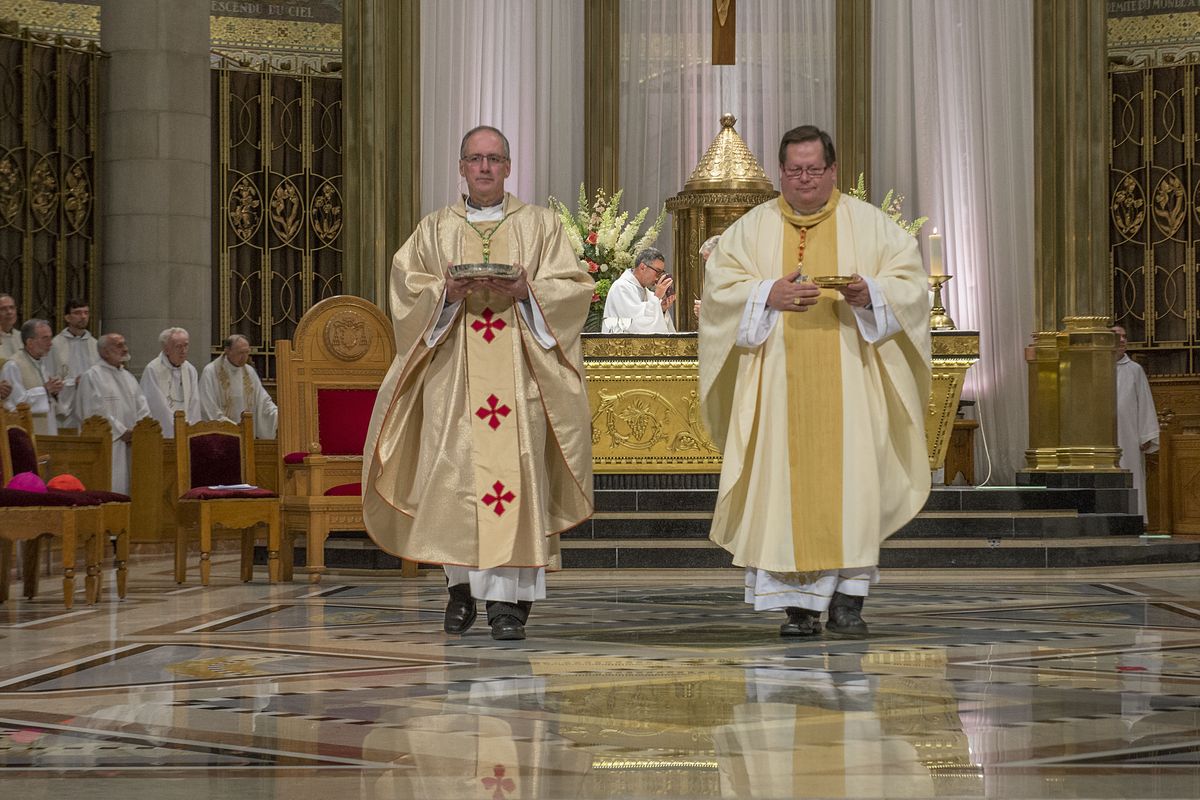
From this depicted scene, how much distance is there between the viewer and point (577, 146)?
1328cm

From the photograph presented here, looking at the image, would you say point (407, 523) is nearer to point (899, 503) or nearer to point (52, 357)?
point (899, 503)

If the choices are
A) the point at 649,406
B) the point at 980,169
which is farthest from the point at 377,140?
the point at 980,169

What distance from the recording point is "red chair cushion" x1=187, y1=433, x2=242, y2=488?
28.5 feet

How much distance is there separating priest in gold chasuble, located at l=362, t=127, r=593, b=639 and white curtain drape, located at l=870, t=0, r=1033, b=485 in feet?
23.9

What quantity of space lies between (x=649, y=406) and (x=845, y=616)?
4.74 meters

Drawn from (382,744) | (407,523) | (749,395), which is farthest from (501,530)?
(382,744)

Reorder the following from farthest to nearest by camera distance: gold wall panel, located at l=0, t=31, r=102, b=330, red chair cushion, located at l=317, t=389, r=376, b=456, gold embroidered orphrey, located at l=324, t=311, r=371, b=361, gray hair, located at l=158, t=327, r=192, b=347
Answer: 1. gold wall panel, located at l=0, t=31, r=102, b=330
2. gray hair, located at l=158, t=327, r=192, b=347
3. gold embroidered orphrey, located at l=324, t=311, r=371, b=361
4. red chair cushion, located at l=317, t=389, r=376, b=456

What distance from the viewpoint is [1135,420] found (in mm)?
12164

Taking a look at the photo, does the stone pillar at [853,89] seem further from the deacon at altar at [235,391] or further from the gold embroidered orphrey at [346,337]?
the gold embroidered orphrey at [346,337]

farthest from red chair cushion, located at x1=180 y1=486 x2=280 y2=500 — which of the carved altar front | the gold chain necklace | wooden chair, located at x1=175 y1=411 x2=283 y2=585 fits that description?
the gold chain necklace

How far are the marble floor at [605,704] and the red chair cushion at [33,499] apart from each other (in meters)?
0.44

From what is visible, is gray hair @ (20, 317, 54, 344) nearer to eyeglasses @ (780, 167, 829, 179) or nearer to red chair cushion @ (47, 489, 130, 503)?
red chair cushion @ (47, 489, 130, 503)

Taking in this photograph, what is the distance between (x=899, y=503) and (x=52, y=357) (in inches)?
308

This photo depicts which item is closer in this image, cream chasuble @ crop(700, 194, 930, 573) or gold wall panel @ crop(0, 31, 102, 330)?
cream chasuble @ crop(700, 194, 930, 573)
